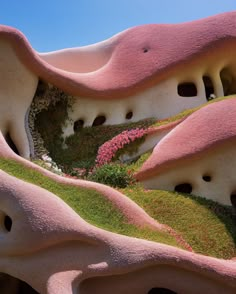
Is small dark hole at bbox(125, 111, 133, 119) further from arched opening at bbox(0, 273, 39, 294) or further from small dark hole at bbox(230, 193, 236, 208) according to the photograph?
arched opening at bbox(0, 273, 39, 294)

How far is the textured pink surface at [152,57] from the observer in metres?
13.5

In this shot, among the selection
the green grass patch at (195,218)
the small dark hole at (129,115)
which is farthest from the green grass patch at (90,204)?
the small dark hole at (129,115)

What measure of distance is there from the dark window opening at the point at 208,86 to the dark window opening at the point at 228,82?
2.60ft

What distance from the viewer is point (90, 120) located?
45.5 feet

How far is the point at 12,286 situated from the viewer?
27.0ft

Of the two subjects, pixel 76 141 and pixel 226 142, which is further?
pixel 76 141

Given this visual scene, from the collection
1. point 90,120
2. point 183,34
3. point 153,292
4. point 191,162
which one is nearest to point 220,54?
point 183,34

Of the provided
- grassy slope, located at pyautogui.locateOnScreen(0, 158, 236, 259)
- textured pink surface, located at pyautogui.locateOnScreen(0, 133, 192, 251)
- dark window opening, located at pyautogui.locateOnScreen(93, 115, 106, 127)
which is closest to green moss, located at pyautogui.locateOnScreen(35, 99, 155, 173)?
dark window opening, located at pyautogui.locateOnScreen(93, 115, 106, 127)

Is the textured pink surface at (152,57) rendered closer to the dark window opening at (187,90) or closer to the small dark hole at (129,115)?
the small dark hole at (129,115)

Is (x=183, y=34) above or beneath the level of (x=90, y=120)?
above

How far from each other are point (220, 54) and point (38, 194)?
32.7 ft

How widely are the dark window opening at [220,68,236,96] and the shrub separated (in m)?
7.99

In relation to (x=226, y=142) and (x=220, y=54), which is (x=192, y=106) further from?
(x=226, y=142)

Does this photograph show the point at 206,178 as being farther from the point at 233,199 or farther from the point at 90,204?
the point at 90,204
